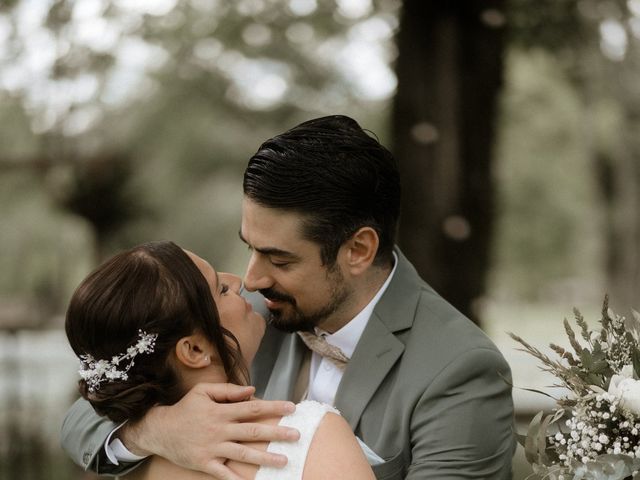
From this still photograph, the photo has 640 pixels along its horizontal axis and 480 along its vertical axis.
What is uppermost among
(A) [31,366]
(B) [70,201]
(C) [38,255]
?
(B) [70,201]

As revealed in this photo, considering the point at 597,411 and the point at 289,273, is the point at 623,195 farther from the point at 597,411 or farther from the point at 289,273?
the point at 597,411

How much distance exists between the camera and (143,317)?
95.3 inches

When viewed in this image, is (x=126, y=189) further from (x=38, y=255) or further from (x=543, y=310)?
(x=543, y=310)

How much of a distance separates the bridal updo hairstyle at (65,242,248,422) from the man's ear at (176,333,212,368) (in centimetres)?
2

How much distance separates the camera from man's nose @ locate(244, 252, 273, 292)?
3035mm

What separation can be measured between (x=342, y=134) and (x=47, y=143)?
6767 mm

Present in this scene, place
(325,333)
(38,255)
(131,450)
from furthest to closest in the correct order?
(38,255) < (325,333) < (131,450)

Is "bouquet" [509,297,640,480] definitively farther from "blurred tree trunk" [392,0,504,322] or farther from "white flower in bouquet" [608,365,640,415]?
"blurred tree trunk" [392,0,504,322]

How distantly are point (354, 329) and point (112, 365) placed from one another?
98 cm

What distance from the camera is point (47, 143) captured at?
9125 mm

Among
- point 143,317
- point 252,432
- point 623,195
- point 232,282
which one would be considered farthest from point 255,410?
point 623,195

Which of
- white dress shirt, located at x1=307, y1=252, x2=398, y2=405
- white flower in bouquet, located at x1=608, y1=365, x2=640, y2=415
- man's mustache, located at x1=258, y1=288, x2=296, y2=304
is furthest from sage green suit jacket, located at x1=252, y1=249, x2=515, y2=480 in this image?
white flower in bouquet, located at x1=608, y1=365, x2=640, y2=415

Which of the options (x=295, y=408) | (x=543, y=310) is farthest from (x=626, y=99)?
(x=295, y=408)

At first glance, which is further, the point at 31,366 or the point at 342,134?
the point at 31,366
